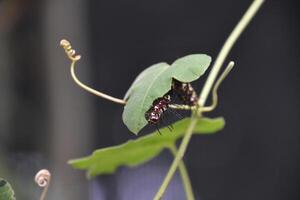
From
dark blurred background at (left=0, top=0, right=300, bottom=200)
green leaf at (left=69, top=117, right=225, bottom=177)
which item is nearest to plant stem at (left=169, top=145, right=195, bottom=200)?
green leaf at (left=69, top=117, right=225, bottom=177)

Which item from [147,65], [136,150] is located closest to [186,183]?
[136,150]

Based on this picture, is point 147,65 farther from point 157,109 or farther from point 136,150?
point 157,109

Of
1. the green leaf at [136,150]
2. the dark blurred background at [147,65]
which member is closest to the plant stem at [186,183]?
the green leaf at [136,150]

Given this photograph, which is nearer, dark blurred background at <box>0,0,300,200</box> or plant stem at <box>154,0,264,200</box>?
plant stem at <box>154,0,264,200</box>

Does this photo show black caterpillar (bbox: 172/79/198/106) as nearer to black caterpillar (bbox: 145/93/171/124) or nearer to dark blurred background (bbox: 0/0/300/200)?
black caterpillar (bbox: 145/93/171/124)

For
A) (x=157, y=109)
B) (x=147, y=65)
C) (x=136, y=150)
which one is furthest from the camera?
(x=147, y=65)

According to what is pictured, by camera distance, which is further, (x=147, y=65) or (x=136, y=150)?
(x=147, y=65)

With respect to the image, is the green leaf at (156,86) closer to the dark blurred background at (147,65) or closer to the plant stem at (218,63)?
the plant stem at (218,63)
